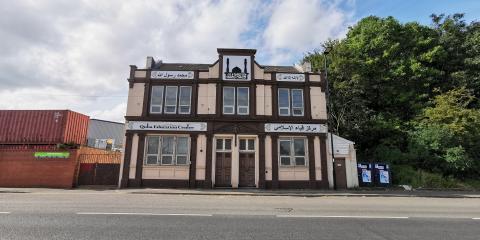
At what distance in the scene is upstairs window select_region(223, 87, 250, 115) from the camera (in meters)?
21.9

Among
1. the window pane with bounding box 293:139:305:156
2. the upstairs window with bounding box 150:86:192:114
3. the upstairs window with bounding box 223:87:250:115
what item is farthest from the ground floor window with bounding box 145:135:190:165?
the window pane with bounding box 293:139:305:156

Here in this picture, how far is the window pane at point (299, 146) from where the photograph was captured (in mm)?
21500

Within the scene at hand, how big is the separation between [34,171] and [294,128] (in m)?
17.9

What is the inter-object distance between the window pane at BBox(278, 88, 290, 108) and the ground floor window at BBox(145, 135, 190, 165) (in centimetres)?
717

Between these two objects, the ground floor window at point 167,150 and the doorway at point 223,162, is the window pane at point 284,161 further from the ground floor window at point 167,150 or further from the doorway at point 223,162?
the ground floor window at point 167,150

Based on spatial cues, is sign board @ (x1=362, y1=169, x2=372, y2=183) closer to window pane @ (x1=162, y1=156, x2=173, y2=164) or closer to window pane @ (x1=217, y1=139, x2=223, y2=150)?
→ window pane @ (x1=217, y1=139, x2=223, y2=150)

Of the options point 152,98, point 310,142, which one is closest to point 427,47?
point 310,142

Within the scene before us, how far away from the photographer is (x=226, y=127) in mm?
21281

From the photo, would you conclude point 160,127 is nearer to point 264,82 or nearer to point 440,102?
point 264,82

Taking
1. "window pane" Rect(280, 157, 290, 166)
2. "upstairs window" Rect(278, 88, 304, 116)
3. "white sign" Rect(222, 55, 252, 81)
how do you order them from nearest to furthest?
"window pane" Rect(280, 157, 290, 166) < "upstairs window" Rect(278, 88, 304, 116) < "white sign" Rect(222, 55, 252, 81)

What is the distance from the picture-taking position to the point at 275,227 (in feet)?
24.4

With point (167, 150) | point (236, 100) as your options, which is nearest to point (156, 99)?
point (167, 150)

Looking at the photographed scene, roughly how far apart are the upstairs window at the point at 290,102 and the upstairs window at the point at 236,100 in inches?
94.8

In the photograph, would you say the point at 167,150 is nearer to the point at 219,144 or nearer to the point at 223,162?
the point at 219,144
